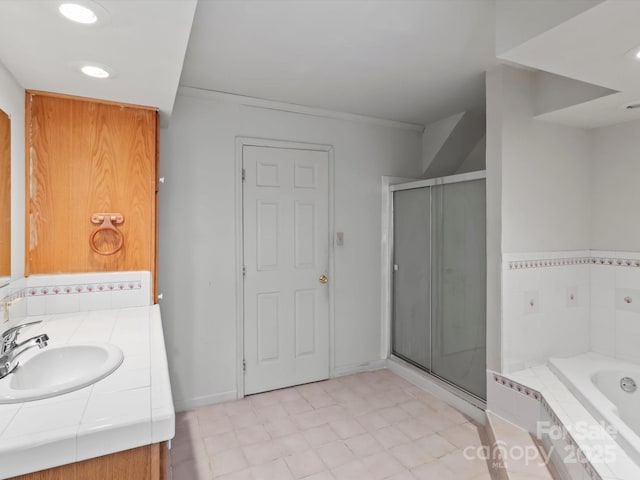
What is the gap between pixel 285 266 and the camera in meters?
3.01

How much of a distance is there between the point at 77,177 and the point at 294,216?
1537 millimetres

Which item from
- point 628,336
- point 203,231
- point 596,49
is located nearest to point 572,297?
point 628,336

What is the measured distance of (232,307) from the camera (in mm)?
2791

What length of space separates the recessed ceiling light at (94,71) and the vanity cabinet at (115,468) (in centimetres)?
157

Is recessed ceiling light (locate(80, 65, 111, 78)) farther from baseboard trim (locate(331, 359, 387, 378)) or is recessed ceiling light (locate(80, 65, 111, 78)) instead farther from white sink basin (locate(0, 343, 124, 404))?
baseboard trim (locate(331, 359, 387, 378))

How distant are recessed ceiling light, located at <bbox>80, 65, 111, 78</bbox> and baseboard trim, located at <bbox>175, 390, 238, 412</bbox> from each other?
215cm

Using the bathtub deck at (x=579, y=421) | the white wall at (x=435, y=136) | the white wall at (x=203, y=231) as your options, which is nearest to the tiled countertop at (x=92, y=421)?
the white wall at (x=203, y=231)

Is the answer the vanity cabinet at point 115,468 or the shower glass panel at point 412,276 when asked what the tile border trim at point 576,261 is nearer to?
the shower glass panel at point 412,276

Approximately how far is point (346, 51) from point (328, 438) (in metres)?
2.33

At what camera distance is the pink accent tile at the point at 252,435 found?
2.25 metres

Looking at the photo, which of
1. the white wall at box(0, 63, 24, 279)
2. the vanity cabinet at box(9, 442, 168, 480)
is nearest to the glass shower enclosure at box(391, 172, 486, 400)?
the vanity cabinet at box(9, 442, 168, 480)

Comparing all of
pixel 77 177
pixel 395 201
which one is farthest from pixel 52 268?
Result: pixel 395 201

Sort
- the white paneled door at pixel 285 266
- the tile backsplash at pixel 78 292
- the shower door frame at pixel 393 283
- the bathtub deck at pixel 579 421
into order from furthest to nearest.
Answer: the white paneled door at pixel 285 266 → the shower door frame at pixel 393 283 → the tile backsplash at pixel 78 292 → the bathtub deck at pixel 579 421

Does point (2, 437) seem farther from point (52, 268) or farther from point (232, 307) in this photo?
point (232, 307)
